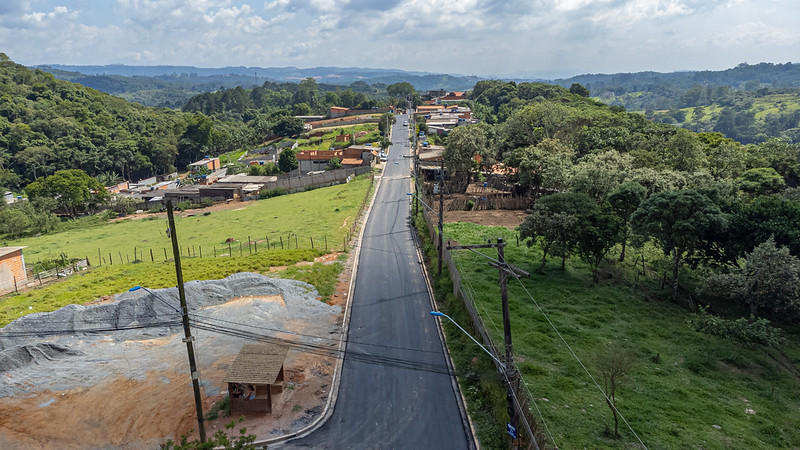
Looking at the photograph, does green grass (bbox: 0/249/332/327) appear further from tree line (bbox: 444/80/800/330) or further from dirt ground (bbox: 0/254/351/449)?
tree line (bbox: 444/80/800/330)

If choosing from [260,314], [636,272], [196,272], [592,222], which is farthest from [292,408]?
[636,272]

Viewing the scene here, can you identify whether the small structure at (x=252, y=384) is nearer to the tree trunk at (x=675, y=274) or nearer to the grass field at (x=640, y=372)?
the grass field at (x=640, y=372)

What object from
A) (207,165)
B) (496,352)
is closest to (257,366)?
(496,352)

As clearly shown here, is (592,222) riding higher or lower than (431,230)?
higher

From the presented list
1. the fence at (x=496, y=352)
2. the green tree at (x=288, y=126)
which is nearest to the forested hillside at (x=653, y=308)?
the fence at (x=496, y=352)

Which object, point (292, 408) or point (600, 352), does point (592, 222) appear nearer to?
point (600, 352)

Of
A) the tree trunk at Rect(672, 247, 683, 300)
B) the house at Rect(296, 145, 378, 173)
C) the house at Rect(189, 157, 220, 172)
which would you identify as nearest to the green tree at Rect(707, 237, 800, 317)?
the tree trunk at Rect(672, 247, 683, 300)

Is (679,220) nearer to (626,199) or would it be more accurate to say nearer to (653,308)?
(653,308)
